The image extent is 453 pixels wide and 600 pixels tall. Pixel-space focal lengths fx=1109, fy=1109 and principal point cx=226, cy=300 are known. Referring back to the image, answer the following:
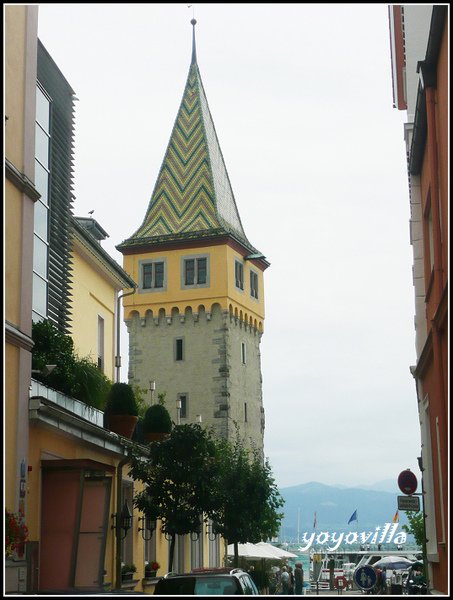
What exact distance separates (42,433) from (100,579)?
9.77ft

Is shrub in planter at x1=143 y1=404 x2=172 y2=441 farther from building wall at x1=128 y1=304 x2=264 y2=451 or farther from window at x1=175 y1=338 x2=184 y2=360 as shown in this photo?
window at x1=175 y1=338 x2=184 y2=360

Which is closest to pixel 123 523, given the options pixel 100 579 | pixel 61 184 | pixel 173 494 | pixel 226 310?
pixel 173 494

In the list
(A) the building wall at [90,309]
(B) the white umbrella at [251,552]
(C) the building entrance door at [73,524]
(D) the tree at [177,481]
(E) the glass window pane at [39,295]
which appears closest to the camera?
(C) the building entrance door at [73,524]

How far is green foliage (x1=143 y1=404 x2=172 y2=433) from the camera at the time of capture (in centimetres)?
3047

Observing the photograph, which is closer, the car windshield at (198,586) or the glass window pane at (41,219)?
the car windshield at (198,586)

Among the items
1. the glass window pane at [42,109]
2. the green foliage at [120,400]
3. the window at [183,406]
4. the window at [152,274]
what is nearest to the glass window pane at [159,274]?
the window at [152,274]

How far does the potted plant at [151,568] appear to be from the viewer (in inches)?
1121

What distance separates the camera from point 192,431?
88.5ft

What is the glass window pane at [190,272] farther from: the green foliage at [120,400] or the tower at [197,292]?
the green foliage at [120,400]

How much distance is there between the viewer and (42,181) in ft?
77.5

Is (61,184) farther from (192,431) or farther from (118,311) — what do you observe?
(118,311)

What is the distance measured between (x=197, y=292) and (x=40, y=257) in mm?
49868

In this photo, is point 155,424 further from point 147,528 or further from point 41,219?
point 41,219

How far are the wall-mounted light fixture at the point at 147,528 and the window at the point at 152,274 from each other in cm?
4614
